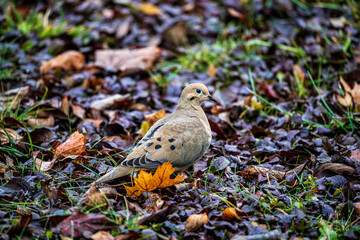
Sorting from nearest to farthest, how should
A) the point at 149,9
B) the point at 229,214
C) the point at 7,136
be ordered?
the point at 229,214, the point at 7,136, the point at 149,9

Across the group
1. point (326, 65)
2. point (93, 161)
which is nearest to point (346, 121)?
point (326, 65)

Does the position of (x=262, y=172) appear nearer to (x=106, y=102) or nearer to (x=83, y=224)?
(x=83, y=224)

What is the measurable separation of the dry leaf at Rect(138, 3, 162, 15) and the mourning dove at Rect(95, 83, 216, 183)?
12.5 feet

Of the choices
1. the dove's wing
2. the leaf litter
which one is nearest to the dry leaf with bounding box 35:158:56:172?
the leaf litter

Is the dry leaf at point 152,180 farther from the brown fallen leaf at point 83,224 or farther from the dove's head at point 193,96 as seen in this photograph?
the dove's head at point 193,96

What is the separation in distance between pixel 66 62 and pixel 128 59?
871mm

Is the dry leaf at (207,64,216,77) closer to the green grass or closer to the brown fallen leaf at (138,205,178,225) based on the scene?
the green grass

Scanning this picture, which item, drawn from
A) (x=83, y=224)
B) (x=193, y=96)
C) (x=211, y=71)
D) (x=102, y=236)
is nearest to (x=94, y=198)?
(x=83, y=224)

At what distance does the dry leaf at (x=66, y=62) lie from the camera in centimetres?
594

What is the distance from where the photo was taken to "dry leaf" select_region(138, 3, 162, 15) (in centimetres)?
741

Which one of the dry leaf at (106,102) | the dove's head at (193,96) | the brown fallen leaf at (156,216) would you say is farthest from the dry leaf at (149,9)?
the brown fallen leaf at (156,216)

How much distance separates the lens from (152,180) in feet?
10.6

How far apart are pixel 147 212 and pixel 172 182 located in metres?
0.32

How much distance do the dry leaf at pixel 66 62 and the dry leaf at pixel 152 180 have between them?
3.23 m
